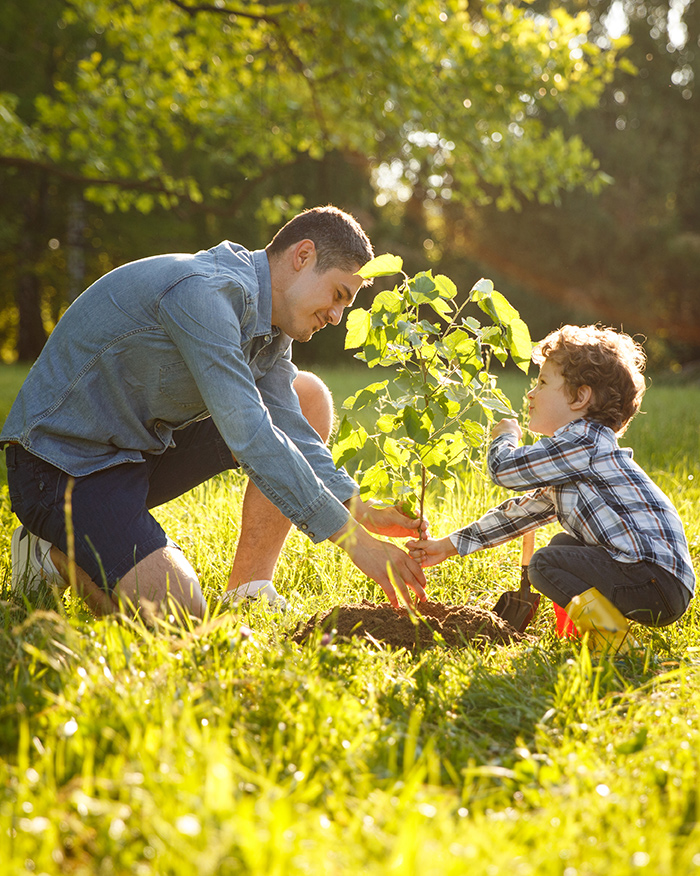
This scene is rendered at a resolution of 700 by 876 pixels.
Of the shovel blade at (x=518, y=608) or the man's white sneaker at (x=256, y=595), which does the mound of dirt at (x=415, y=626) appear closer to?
the shovel blade at (x=518, y=608)

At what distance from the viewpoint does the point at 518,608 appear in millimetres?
2535

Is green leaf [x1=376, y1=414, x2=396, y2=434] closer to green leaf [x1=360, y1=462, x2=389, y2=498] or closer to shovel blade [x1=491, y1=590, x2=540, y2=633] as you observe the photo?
green leaf [x1=360, y1=462, x2=389, y2=498]

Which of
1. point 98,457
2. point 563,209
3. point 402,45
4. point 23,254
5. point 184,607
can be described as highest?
point 563,209

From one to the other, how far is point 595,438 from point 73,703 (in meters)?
1.86

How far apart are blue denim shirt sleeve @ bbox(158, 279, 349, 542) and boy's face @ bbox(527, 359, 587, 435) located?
36.8 inches

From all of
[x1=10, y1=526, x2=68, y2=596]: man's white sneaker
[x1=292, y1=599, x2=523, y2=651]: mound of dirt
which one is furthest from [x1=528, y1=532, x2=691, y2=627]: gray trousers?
[x1=10, y1=526, x2=68, y2=596]: man's white sneaker

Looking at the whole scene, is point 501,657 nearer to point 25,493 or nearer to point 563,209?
point 25,493

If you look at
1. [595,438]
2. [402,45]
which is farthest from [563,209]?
[595,438]

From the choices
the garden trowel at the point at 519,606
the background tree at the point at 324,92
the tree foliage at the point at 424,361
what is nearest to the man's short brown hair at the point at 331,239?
the tree foliage at the point at 424,361

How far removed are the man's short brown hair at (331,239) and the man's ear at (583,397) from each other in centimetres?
93

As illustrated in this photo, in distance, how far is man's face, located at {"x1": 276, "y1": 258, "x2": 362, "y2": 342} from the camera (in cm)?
249

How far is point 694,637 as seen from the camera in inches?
93.7

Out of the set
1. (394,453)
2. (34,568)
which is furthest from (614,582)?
(34,568)

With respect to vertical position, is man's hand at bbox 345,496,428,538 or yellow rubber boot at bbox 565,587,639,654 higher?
man's hand at bbox 345,496,428,538
